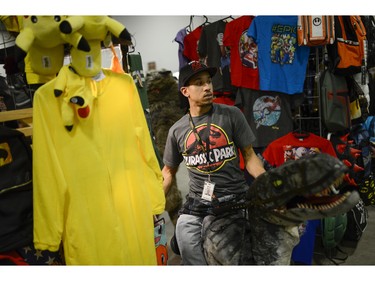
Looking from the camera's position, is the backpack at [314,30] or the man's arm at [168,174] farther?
the backpack at [314,30]

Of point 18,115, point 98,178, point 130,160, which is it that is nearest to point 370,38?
point 130,160

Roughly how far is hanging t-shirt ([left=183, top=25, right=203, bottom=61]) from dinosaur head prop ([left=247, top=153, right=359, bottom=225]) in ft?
4.48

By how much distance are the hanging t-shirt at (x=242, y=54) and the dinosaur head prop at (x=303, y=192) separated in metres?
0.87

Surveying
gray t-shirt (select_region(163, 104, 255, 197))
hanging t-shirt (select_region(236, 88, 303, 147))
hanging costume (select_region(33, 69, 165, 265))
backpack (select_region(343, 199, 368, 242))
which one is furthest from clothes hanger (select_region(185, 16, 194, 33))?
backpack (select_region(343, 199, 368, 242))

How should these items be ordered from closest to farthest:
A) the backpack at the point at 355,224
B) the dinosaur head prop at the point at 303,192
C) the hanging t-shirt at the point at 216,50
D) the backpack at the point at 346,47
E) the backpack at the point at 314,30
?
the dinosaur head prop at the point at 303,192, the backpack at the point at 314,30, the backpack at the point at 355,224, the backpack at the point at 346,47, the hanging t-shirt at the point at 216,50

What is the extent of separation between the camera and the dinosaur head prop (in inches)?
44.6

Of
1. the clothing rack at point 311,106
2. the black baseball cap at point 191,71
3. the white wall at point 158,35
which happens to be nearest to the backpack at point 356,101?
the clothing rack at point 311,106

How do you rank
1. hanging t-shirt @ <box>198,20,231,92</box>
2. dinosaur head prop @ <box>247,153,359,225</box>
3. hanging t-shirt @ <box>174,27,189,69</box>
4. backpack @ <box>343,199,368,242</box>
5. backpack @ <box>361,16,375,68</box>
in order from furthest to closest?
backpack @ <box>361,16,375,68</box>
hanging t-shirt @ <box>174,27,189,69</box>
hanging t-shirt @ <box>198,20,231,92</box>
backpack @ <box>343,199,368,242</box>
dinosaur head prop @ <box>247,153,359,225</box>

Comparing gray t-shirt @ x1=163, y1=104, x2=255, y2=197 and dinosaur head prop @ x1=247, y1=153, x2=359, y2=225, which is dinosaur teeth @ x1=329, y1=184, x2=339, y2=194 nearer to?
dinosaur head prop @ x1=247, y1=153, x2=359, y2=225

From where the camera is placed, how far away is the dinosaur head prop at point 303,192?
1.13 meters

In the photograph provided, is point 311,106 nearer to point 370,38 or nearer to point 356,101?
point 356,101

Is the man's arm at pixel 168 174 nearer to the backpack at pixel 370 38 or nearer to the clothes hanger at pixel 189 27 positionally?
the clothes hanger at pixel 189 27

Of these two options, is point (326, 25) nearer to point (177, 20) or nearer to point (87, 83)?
point (177, 20)
